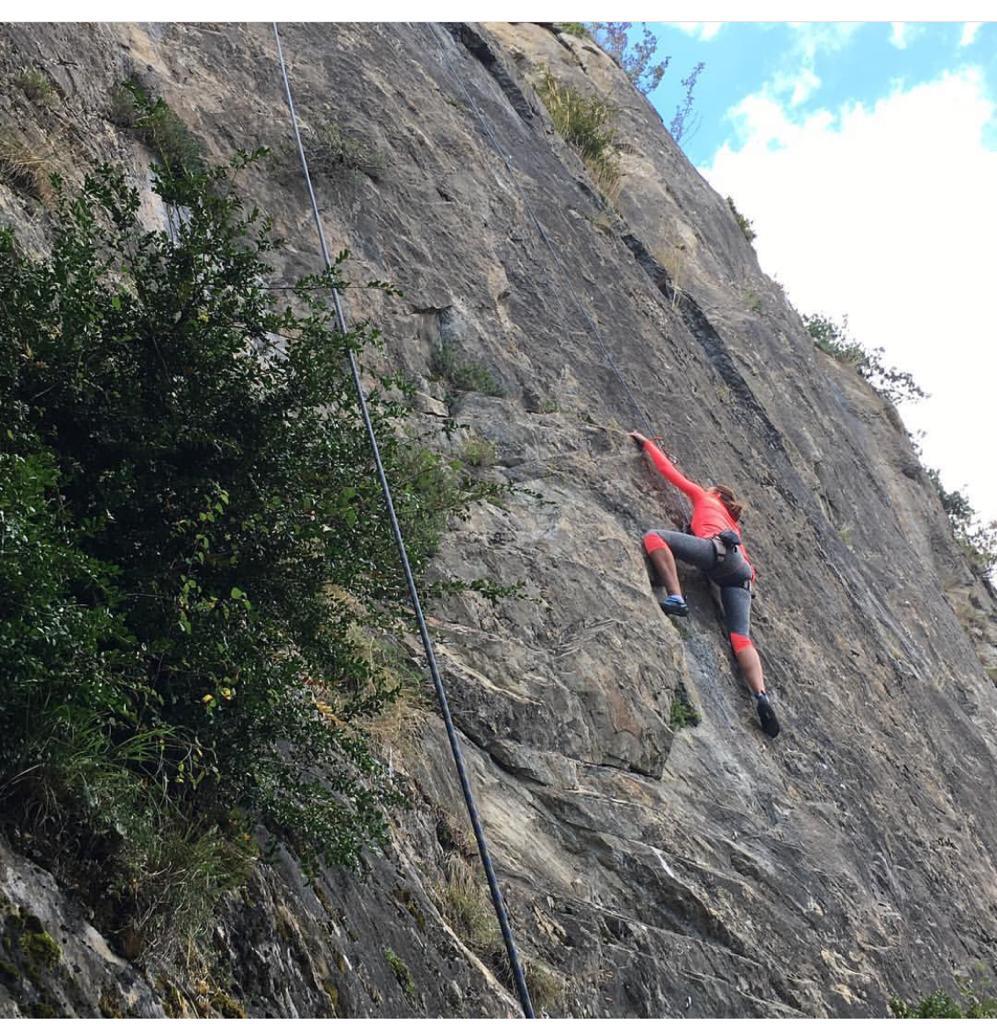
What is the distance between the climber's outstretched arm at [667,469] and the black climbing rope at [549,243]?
456 millimetres

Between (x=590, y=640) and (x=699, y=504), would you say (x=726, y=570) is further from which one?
(x=590, y=640)

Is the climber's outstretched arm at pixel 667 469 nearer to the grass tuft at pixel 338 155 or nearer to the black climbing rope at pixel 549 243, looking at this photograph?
the black climbing rope at pixel 549 243

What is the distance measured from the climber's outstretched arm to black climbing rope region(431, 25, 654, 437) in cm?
46

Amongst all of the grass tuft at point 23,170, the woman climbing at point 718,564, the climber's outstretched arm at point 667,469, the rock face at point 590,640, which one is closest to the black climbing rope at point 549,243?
the rock face at point 590,640

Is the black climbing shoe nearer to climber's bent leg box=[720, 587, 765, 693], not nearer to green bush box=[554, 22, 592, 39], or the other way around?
climber's bent leg box=[720, 587, 765, 693]

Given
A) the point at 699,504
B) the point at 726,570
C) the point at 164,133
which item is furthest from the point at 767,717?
the point at 164,133

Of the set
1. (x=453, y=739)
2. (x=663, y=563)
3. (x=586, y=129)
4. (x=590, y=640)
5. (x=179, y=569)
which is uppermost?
(x=586, y=129)

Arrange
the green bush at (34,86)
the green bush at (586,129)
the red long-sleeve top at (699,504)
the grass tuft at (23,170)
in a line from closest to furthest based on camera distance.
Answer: the grass tuft at (23,170)
the green bush at (34,86)
the red long-sleeve top at (699,504)
the green bush at (586,129)

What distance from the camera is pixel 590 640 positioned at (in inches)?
303

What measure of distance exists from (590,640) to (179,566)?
3.68m

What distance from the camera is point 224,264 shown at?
523 cm

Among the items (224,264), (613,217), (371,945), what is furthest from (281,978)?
(613,217)

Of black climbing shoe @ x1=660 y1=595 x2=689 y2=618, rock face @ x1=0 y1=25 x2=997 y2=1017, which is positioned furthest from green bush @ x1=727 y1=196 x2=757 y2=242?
black climbing shoe @ x1=660 y1=595 x2=689 y2=618

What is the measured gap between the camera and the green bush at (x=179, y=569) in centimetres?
361
